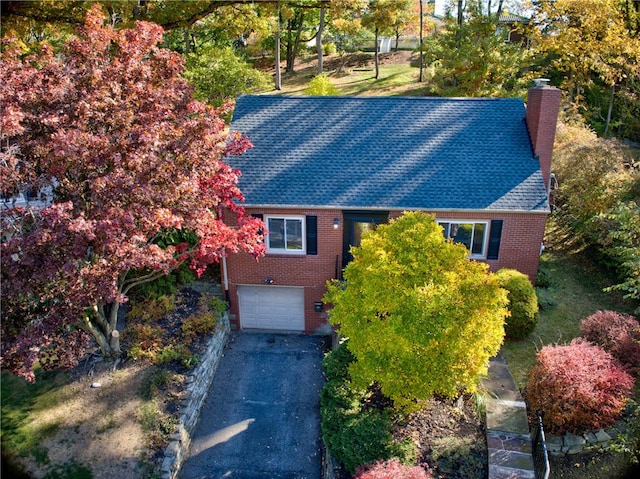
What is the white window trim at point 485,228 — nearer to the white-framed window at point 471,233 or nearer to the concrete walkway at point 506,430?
the white-framed window at point 471,233

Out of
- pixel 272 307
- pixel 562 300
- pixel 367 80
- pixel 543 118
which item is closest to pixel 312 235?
pixel 272 307

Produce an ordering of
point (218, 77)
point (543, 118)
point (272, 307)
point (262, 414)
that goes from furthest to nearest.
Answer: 1. point (218, 77)
2. point (272, 307)
3. point (543, 118)
4. point (262, 414)

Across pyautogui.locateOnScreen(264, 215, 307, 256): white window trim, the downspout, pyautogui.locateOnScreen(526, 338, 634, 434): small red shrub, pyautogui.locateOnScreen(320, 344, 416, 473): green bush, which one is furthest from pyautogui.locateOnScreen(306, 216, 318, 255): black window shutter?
pyautogui.locateOnScreen(526, 338, 634, 434): small red shrub

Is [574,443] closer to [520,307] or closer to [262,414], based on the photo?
[520,307]

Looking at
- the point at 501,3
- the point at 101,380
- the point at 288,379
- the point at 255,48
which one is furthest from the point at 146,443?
the point at 255,48

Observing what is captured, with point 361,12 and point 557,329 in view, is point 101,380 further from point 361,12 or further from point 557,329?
point 361,12

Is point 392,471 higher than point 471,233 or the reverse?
the reverse

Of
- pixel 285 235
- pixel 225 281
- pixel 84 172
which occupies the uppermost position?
pixel 84 172
